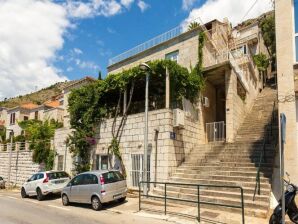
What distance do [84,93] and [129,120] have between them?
4686 mm

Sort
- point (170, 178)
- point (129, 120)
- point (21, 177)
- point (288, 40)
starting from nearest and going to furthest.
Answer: point (288, 40), point (170, 178), point (129, 120), point (21, 177)

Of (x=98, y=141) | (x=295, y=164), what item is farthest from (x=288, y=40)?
(x=98, y=141)

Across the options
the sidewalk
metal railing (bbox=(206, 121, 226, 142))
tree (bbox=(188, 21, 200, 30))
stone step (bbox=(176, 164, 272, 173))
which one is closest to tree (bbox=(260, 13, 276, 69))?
tree (bbox=(188, 21, 200, 30))

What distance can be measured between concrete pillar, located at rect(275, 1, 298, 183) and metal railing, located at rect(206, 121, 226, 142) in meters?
7.50

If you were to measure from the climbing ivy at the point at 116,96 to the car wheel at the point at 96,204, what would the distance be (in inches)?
170

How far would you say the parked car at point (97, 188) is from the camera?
1189cm

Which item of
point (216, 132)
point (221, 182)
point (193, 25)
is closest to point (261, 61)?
point (193, 25)

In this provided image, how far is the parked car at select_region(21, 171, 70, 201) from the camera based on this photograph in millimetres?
16031

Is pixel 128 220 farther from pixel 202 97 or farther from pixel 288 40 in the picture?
pixel 202 97

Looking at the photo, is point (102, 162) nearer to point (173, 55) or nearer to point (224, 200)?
→ point (224, 200)

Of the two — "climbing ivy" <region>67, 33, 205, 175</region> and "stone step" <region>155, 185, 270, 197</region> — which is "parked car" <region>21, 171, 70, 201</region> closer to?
"climbing ivy" <region>67, 33, 205, 175</region>

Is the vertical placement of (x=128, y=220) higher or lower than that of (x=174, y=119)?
lower

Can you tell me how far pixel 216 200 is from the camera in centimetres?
1072

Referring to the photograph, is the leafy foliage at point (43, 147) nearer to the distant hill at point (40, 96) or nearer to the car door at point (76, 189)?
the car door at point (76, 189)
